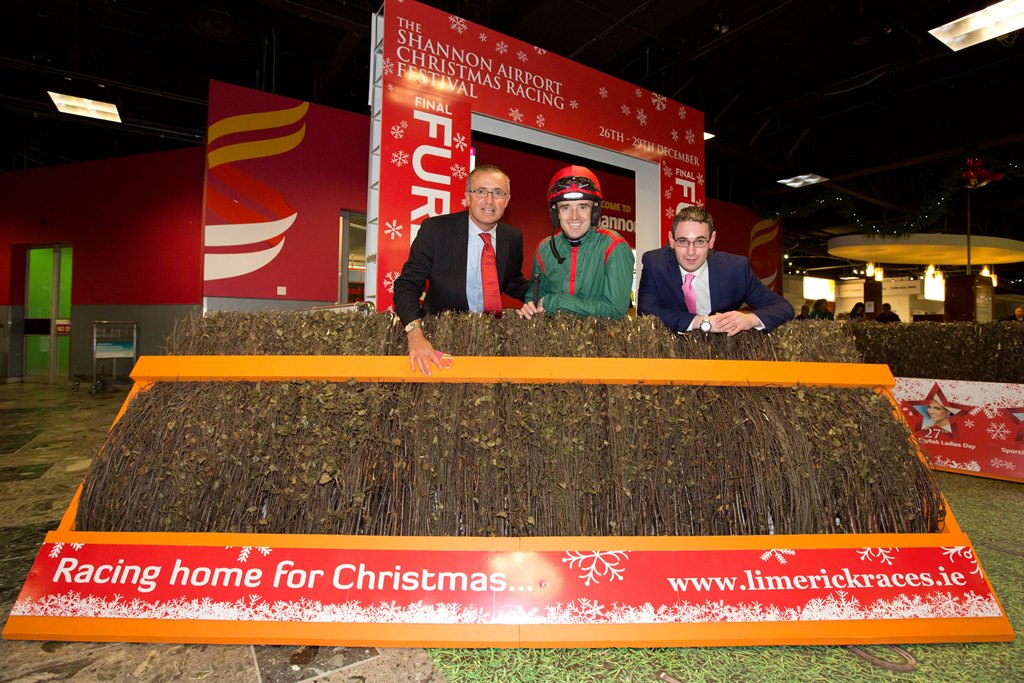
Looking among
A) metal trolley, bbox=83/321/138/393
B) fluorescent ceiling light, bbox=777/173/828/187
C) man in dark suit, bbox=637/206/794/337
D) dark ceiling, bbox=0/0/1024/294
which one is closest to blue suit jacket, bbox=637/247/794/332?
man in dark suit, bbox=637/206/794/337

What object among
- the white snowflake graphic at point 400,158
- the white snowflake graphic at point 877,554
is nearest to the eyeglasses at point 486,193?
the white snowflake graphic at point 877,554

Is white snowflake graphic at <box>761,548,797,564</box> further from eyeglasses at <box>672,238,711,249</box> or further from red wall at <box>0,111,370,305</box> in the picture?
red wall at <box>0,111,370,305</box>

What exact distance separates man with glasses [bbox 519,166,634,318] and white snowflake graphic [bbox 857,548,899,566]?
Result: 1013 mm

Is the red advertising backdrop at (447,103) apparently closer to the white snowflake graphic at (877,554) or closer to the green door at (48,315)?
the white snowflake graphic at (877,554)

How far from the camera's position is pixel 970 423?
11.8ft

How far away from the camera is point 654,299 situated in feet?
6.46

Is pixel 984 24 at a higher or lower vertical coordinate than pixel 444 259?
higher

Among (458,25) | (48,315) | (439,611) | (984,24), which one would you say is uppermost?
(984,24)

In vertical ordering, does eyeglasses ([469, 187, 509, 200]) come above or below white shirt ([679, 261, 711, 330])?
above

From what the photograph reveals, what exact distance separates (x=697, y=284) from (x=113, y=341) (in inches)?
322

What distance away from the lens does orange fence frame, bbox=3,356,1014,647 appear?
132 centimetres

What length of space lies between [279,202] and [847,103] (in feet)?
28.2

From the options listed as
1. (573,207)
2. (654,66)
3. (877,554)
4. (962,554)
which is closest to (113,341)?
(573,207)

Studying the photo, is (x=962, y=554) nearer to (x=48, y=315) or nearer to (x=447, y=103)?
(x=447, y=103)
